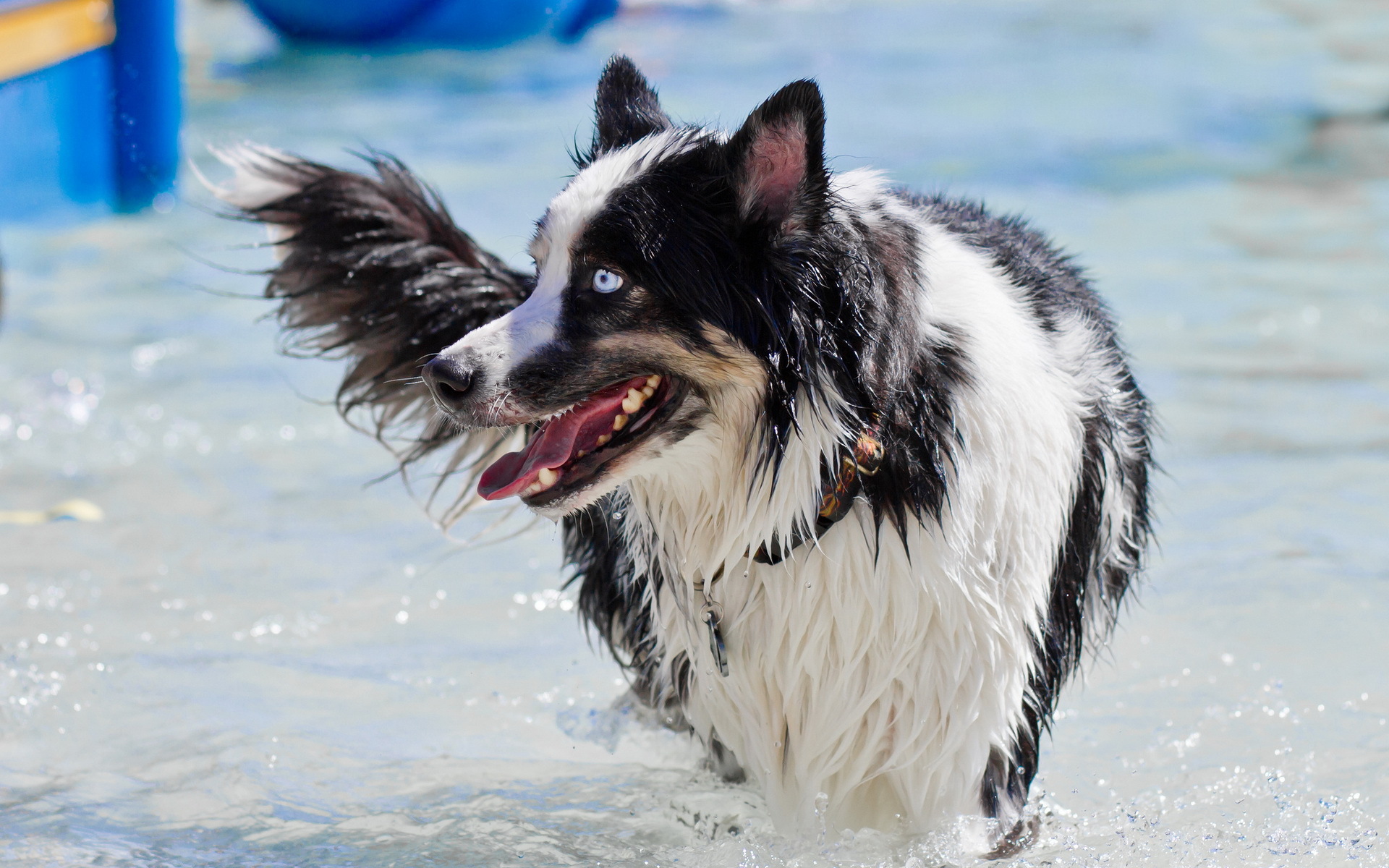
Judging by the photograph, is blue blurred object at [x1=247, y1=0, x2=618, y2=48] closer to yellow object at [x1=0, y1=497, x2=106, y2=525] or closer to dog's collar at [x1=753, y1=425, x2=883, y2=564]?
yellow object at [x1=0, y1=497, x2=106, y2=525]

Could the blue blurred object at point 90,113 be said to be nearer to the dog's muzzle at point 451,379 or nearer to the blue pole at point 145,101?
the blue pole at point 145,101

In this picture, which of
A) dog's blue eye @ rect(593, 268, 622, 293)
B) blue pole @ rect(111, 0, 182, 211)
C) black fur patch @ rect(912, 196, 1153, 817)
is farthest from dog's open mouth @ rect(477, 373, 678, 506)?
blue pole @ rect(111, 0, 182, 211)

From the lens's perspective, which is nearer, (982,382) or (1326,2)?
(982,382)

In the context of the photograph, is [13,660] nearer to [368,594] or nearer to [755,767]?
[368,594]

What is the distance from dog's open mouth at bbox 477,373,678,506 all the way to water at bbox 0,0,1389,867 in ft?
3.12

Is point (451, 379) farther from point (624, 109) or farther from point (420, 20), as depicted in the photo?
point (420, 20)

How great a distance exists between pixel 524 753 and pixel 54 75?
601 cm

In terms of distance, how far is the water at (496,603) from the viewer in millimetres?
3209

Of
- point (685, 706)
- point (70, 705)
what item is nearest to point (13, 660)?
point (70, 705)

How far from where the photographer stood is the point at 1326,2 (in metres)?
16.2

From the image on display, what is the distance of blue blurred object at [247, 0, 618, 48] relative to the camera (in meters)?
13.5

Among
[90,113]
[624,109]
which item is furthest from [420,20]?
[624,109]

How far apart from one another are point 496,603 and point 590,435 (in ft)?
6.16

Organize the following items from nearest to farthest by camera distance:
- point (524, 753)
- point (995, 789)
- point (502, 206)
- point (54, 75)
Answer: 1. point (995, 789)
2. point (524, 753)
3. point (54, 75)
4. point (502, 206)
